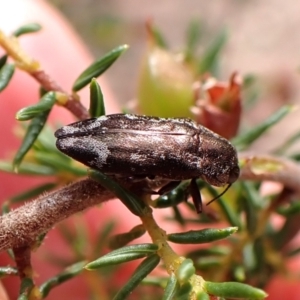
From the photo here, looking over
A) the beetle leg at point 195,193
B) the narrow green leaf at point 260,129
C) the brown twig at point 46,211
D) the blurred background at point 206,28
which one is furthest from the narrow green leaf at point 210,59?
the blurred background at point 206,28

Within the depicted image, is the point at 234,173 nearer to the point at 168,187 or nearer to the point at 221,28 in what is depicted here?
the point at 168,187

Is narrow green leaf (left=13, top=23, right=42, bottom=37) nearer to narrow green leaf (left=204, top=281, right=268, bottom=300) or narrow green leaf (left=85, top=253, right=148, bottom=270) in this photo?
narrow green leaf (left=85, top=253, right=148, bottom=270)

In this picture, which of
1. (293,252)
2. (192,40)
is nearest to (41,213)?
(293,252)

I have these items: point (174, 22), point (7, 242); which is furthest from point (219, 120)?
point (174, 22)

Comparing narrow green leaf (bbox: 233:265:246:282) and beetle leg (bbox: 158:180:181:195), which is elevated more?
beetle leg (bbox: 158:180:181:195)

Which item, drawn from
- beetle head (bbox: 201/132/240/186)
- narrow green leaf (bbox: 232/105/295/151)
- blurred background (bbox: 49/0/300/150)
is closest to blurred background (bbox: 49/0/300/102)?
blurred background (bbox: 49/0/300/150)

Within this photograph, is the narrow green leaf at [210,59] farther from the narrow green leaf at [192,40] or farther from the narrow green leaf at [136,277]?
the narrow green leaf at [136,277]
